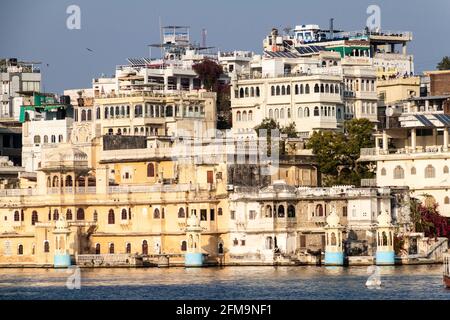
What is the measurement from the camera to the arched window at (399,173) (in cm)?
8656

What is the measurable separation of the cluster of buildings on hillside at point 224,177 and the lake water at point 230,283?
116 inches

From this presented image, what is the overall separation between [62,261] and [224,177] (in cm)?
842

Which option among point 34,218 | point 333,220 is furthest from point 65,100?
point 333,220

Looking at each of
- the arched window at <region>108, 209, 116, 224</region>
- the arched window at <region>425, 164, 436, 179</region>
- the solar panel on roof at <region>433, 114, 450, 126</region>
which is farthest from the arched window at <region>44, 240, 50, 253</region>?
the solar panel on roof at <region>433, 114, 450, 126</region>

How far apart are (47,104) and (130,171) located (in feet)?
78.8

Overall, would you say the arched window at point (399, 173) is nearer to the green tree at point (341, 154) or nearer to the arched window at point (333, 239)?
the green tree at point (341, 154)

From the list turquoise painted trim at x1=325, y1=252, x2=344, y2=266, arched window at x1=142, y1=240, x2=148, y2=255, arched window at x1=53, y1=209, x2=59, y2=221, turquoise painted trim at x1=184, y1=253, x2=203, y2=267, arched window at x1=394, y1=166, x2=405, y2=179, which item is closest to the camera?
turquoise painted trim at x1=325, y1=252, x2=344, y2=266

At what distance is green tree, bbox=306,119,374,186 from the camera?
88250 millimetres

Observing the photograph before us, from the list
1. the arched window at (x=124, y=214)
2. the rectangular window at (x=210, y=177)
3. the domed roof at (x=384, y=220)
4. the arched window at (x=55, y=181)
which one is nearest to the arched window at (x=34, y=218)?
the arched window at (x=55, y=181)

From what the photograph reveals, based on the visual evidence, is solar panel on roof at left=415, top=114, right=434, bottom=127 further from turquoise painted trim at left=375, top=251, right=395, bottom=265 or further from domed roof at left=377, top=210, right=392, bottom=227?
turquoise painted trim at left=375, top=251, right=395, bottom=265

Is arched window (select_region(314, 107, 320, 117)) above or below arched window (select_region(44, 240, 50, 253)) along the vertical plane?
above

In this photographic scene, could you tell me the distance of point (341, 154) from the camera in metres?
88.5

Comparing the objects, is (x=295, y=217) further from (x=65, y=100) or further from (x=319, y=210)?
(x=65, y=100)

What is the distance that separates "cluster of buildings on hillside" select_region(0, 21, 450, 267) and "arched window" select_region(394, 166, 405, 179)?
0.10 metres
